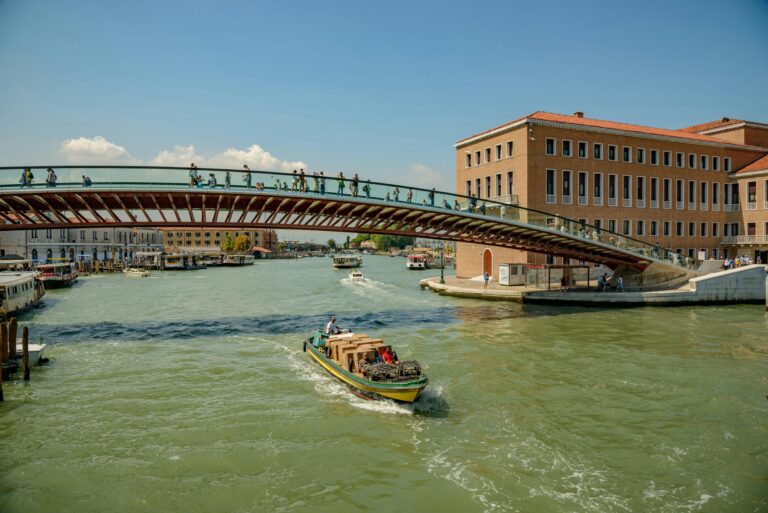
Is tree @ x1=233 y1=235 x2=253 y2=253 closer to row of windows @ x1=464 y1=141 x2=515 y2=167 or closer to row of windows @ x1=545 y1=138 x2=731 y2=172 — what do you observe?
row of windows @ x1=464 y1=141 x2=515 y2=167

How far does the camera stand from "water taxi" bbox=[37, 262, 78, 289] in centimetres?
4622

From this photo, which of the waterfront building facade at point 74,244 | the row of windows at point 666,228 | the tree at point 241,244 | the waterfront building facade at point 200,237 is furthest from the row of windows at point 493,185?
the tree at point 241,244

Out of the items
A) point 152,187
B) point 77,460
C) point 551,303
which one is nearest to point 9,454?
point 77,460

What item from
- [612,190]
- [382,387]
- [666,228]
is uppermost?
[612,190]

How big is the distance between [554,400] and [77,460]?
1116 centimetres

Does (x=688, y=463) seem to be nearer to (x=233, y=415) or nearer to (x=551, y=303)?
(x=233, y=415)

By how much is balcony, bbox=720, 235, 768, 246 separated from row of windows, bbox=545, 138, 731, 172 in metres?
6.23

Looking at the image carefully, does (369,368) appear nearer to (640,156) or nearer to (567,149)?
(567,149)

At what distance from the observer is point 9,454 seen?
33.3 feet

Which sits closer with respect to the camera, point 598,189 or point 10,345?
point 10,345

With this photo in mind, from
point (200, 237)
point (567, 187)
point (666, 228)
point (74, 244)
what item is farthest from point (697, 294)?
point (200, 237)

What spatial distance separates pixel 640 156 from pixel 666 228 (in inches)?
262

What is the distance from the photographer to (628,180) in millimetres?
40531

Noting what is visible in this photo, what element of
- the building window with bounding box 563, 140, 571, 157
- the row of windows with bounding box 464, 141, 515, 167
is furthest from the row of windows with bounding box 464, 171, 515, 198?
the building window with bounding box 563, 140, 571, 157
